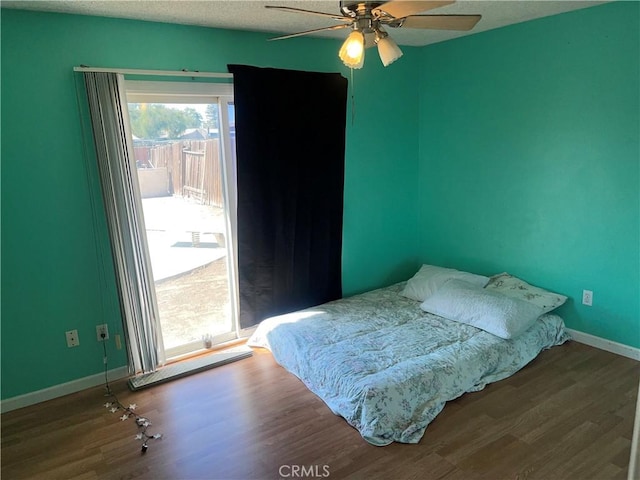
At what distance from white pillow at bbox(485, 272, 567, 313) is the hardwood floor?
0.47 metres

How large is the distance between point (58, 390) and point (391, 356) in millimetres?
2217

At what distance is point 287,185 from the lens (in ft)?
11.6

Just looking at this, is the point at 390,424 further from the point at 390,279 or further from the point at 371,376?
the point at 390,279

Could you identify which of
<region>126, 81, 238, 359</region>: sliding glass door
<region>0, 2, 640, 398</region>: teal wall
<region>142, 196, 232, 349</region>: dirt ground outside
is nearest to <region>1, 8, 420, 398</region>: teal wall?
<region>0, 2, 640, 398</region>: teal wall

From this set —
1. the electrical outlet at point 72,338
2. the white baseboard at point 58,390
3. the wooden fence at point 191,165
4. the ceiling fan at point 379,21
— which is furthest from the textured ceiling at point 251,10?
the white baseboard at point 58,390

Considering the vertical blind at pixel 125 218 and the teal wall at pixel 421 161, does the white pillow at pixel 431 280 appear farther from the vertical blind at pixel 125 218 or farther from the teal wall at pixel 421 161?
the vertical blind at pixel 125 218

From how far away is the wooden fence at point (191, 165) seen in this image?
124 inches

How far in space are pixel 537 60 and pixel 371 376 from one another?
2.65m

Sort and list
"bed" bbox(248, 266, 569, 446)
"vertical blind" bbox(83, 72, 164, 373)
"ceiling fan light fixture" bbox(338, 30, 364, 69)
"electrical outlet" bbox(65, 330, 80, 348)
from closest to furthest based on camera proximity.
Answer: "ceiling fan light fixture" bbox(338, 30, 364, 69)
"bed" bbox(248, 266, 569, 446)
"vertical blind" bbox(83, 72, 164, 373)
"electrical outlet" bbox(65, 330, 80, 348)

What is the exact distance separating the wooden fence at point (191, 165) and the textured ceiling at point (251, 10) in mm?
833

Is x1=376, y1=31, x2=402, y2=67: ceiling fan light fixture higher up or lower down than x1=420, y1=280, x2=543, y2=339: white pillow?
higher up

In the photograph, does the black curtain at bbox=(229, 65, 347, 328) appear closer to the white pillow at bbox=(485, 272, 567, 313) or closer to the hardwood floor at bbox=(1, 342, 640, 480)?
the hardwood floor at bbox=(1, 342, 640, 480)

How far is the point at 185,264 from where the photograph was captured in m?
3.39

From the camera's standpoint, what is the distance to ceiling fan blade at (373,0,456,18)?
6.12ft
